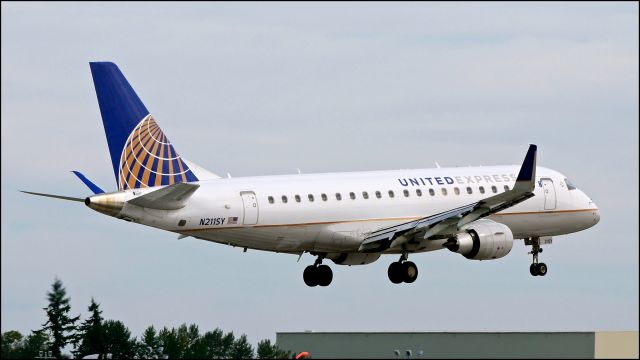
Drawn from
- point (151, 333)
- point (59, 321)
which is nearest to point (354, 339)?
point (151, 333)

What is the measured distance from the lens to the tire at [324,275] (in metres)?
84.6

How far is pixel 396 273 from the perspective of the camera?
3241 inches

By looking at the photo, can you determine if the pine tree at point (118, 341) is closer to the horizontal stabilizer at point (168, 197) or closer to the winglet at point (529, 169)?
the horizontal stabilizer at point (168, 197)

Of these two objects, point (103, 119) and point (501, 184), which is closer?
point (103, 119)

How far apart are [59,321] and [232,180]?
11.0 meters

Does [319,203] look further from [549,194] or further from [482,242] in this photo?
[549,194]

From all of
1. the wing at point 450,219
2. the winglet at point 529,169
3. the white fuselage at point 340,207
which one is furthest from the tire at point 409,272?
the winglet at point 529,169

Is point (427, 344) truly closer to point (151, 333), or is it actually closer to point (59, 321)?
point (151, 333)

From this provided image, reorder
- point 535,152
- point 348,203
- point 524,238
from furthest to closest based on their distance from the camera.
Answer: point 524,238 → point 348,203 → point 535,152

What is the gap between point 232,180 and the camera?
77.9 m

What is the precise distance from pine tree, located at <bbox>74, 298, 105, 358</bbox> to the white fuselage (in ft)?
38.7

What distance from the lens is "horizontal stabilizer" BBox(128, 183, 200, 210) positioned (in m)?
74.1

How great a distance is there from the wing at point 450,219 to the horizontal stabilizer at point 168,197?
9.71 m

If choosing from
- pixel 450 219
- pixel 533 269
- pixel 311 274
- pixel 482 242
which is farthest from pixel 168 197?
pixel 533 269
